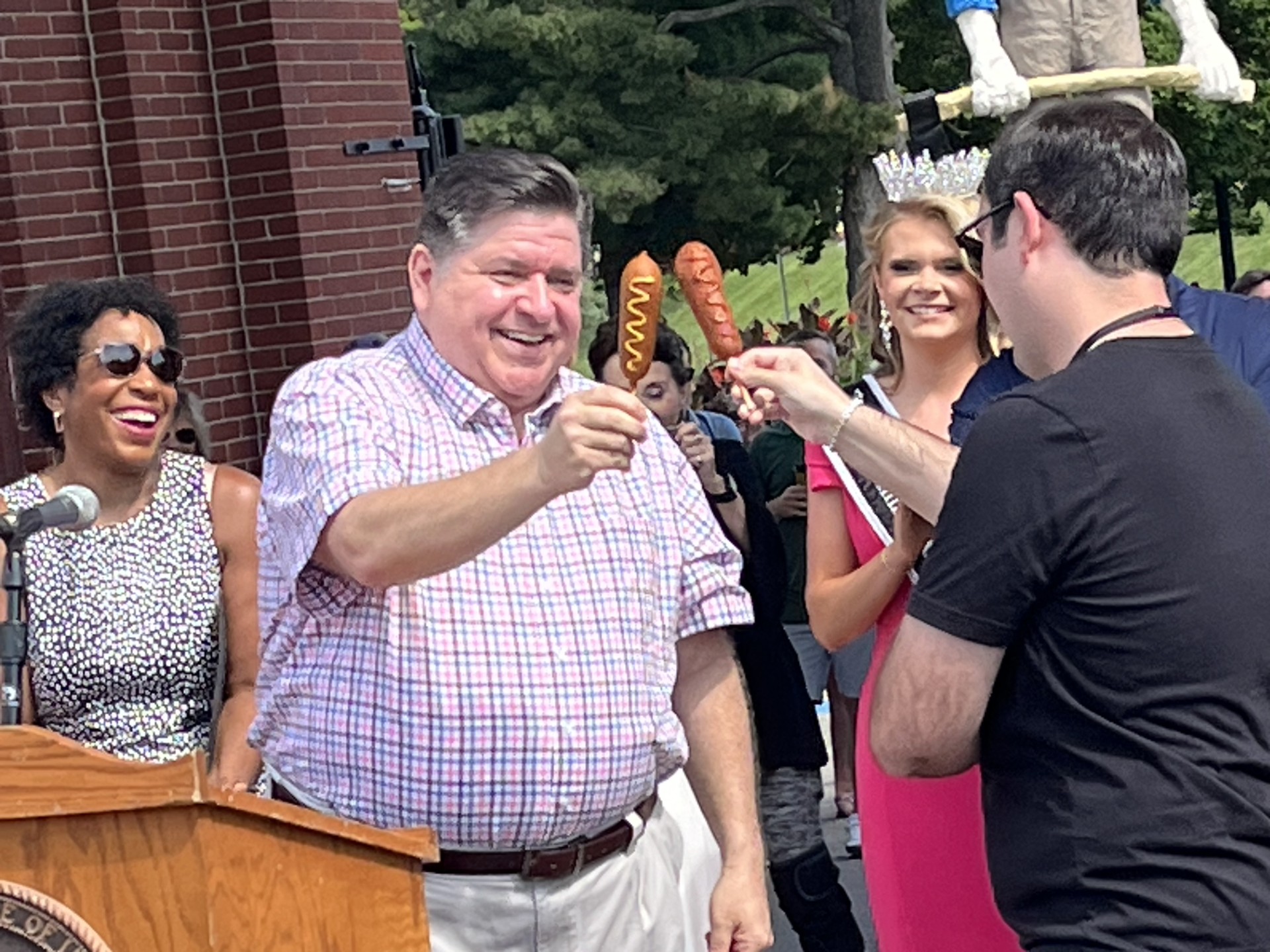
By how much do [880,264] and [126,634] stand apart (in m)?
1.62

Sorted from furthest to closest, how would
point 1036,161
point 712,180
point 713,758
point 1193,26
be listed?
point 712,180 → point 1193,26 → point 713,758 → point 1036,161

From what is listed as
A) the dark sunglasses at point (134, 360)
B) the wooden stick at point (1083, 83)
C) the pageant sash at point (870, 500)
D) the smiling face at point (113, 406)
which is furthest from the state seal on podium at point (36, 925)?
the wooden stick at point (1083, 83)

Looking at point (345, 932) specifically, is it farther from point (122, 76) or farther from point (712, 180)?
point (712, 180)

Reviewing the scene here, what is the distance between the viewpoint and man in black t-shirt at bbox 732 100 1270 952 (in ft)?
8.52

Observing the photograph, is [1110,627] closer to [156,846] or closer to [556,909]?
[556,909]

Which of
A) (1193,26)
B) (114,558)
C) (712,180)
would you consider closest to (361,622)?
(114,558)

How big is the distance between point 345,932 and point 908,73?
94.4 ft

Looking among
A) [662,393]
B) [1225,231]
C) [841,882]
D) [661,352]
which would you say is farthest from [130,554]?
[1225,231]

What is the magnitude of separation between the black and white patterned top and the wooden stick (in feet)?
8.55

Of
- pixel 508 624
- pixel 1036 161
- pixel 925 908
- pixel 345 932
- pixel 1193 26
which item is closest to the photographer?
pixel 1036 161

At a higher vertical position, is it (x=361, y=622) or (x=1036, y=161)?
(x=1036, y=161)

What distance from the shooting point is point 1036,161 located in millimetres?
2818

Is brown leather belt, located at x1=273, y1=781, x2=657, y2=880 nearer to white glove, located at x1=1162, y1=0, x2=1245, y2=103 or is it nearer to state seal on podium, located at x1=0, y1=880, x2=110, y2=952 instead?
state seal on podium, located at x1=0, y1=880, x2=110, y2=952

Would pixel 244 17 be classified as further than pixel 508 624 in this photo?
Yes
